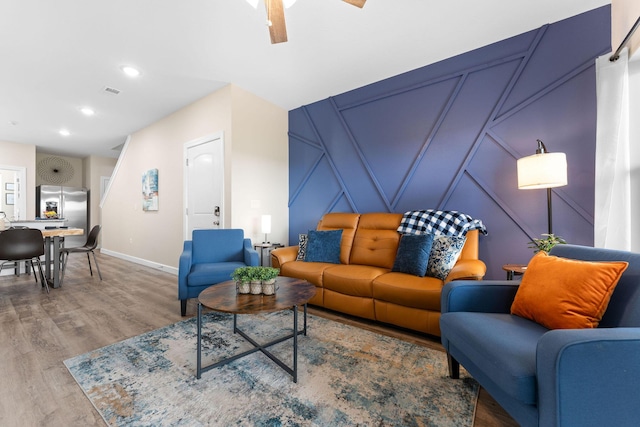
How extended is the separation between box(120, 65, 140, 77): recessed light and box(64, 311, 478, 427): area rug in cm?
297

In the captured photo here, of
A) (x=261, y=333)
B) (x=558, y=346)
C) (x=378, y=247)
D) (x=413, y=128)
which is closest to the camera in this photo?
(x=558, y=346)

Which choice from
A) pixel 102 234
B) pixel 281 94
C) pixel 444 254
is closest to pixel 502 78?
pixel 444 254

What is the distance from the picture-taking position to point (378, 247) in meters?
2.94

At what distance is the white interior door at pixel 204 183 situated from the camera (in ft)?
12.2

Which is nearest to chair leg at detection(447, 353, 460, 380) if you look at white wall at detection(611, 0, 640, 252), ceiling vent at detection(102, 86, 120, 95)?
white wall at detection(611, 0, 640, 252)

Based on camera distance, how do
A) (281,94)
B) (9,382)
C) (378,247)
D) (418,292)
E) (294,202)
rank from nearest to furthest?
(9,382)
(418,292)
(378,247)
(281,94)
(294,202)

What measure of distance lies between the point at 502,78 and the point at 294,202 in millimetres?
3008

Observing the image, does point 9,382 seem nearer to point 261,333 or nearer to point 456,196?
point 261,333

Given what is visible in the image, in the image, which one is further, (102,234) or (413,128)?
(102,234)

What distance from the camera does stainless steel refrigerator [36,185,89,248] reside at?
21.9 ft

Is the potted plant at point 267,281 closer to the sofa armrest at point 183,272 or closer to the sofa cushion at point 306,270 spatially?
the sofa cushion at point 306,270

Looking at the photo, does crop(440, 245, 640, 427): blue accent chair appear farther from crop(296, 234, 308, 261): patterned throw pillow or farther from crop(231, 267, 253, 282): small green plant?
crop(296, 234, 308, 261): patterned throw pillow

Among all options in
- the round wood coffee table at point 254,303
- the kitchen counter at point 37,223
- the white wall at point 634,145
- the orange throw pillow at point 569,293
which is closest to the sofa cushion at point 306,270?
the round wood coffee table at point 254,303

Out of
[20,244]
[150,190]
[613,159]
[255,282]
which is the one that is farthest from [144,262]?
[613,159]
